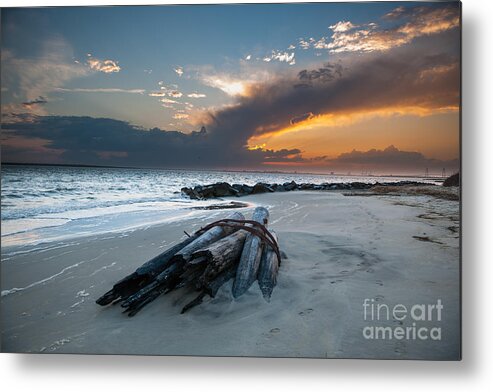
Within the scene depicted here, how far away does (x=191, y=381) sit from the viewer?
2930 mm

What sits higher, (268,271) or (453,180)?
(453,180)

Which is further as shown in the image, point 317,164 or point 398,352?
point 317,164

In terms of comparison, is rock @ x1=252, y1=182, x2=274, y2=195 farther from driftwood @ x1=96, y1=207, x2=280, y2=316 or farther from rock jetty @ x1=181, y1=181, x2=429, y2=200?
Result: driftwood @ x1=96, y1=207, x2=280, y2=316

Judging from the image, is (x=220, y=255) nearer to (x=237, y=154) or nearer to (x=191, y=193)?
(x=237, y=154)

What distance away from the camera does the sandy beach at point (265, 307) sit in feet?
8.68

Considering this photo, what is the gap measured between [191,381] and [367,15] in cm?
421

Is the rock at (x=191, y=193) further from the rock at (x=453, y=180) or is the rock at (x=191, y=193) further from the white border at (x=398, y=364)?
the rock at (x=453, y=180)

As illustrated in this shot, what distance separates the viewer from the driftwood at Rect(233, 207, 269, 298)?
2.81 m

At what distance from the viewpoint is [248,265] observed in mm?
2926

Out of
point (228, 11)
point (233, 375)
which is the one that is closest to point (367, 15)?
point (228, 11)

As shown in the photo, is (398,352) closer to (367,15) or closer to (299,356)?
(299,356)

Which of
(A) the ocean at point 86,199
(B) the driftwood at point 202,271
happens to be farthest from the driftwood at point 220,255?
(A) the ocean at point 86,199

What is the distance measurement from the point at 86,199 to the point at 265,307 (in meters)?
5.65

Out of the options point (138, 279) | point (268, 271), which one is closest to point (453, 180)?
point (268, 271)
